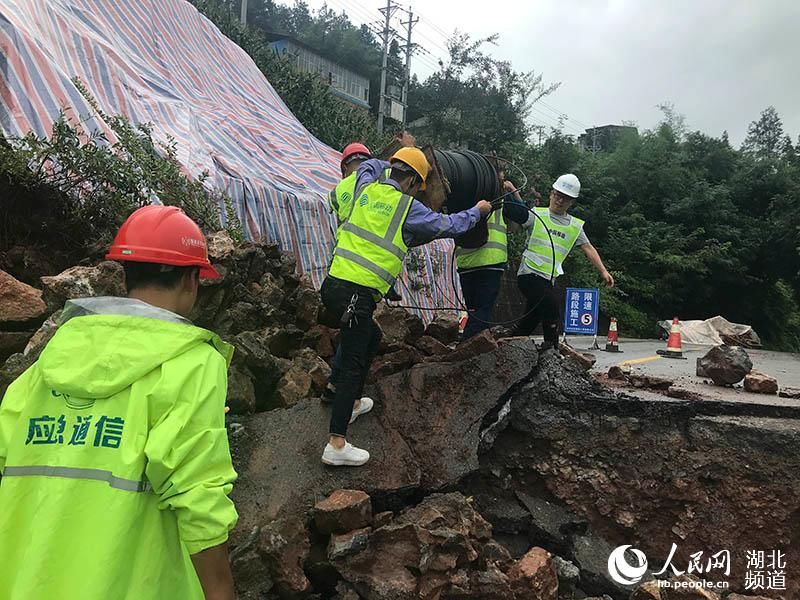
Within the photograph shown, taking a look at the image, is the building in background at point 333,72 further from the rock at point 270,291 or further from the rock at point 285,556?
the rock at point 285,556

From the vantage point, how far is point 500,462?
354cm

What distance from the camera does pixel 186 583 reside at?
141cm

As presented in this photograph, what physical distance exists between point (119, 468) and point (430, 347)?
3.17m

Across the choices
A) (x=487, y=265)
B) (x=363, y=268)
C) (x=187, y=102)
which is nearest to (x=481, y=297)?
(x=487, y=265)

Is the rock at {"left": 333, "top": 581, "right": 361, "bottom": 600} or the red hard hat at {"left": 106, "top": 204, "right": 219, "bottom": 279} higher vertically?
the red hard hat at {"left": 106, "top": 204, "right": 219, "bottom": 279}

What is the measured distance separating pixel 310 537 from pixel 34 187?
3.66m

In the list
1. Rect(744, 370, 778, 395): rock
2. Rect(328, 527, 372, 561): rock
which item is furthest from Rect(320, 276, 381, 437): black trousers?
Rect(744, 370, 778, 395): rock

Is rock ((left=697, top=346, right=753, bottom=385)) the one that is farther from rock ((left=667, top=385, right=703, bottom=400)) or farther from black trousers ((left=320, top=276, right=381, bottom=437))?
black trousers ((left=320, top=276, right=381, bottom=437))

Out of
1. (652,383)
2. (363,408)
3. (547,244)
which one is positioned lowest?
(363,408)

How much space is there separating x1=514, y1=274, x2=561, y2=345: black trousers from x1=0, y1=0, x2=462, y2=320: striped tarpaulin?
14.3ft

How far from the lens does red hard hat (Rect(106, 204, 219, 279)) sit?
61.0 inches

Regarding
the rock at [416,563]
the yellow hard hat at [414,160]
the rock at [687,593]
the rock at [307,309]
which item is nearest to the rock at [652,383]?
→ the rock at [687,593]

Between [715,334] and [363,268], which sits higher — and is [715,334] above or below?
below

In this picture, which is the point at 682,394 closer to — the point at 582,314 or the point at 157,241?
the point at 157,241
